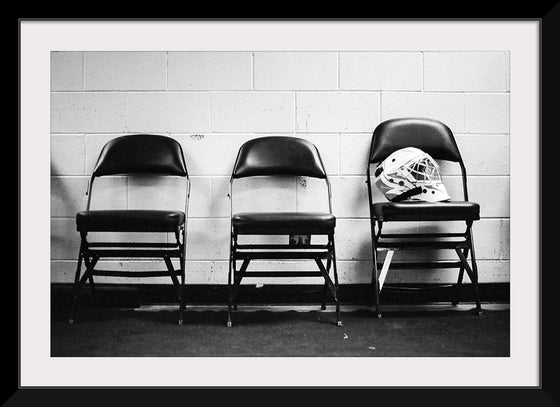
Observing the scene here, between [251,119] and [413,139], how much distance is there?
887mm

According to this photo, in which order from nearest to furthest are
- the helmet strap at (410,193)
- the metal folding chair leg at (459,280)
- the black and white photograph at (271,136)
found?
the helmet strap at (410,193), the metal folding chair leg at (459,280), the black and white photograph at (271,136)

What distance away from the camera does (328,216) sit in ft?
7.42

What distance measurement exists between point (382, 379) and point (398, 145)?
147 centimetres

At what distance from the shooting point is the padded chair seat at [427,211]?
7.75 ft

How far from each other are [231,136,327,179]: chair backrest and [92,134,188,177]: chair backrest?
1.10 ft

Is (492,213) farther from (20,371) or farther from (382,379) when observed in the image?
(20,371)

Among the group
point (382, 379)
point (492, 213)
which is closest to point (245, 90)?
point (492, 213)

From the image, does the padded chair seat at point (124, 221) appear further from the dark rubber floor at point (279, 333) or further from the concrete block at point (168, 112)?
the concrete block at point (168, 112)

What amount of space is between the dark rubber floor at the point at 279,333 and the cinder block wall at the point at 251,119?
12.4 inches

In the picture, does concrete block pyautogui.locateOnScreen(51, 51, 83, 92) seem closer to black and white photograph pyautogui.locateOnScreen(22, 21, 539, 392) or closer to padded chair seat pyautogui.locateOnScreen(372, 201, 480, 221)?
black and white photograph pyautogui.locateOnScreen(22, 21, 539, 392)

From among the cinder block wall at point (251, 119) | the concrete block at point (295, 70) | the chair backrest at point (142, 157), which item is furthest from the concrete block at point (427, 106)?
the chair backrest at point (142, 157)

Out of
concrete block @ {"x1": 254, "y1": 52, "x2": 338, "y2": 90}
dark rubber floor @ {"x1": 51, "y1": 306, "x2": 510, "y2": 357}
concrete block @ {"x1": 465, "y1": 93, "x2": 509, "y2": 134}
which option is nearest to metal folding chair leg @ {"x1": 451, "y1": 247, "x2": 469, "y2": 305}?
dark rubber floor @ {"x1": 51, "y1": 306, "x2": 510, "y2": 357}
